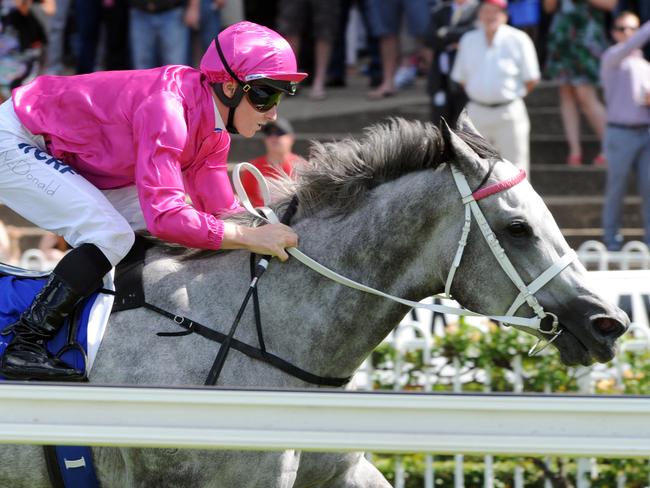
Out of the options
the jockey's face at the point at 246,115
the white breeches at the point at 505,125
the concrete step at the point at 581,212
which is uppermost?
the jockey's face at the point at 246,115

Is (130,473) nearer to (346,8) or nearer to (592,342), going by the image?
(592,342)

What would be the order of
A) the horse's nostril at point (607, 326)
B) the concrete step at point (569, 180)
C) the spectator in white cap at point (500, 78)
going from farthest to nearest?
the concrete step at point (569, 180), the spectator in white cap at point (500, 78), the horse's nostril at point (607, 326)

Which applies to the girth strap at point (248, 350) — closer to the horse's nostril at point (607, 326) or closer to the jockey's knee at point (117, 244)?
the jockey's knee at point (117, 244)

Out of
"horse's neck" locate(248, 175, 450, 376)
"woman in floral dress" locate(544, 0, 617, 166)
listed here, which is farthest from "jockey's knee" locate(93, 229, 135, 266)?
"woman in floral dress" locate(544, 0, 617, 166)

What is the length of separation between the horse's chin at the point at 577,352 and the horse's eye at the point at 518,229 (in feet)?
1.05

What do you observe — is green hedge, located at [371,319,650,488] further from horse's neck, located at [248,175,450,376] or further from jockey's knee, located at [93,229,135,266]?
jockey's knee, located at [93,229,135,266]

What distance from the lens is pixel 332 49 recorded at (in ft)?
36.8

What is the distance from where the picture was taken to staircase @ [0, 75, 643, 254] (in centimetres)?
946

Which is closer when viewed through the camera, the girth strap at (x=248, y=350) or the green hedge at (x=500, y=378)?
the girth strap at (x=248, y=350)

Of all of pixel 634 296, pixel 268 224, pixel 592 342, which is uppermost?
pixel 268 224

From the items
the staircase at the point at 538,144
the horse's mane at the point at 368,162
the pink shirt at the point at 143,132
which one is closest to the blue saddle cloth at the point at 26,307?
the pink shirt at the point at 143,132

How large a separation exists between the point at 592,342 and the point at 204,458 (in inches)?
49.1

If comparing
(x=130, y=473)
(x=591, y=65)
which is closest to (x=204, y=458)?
(x=130, y=473)

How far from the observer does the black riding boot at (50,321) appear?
3.77m
